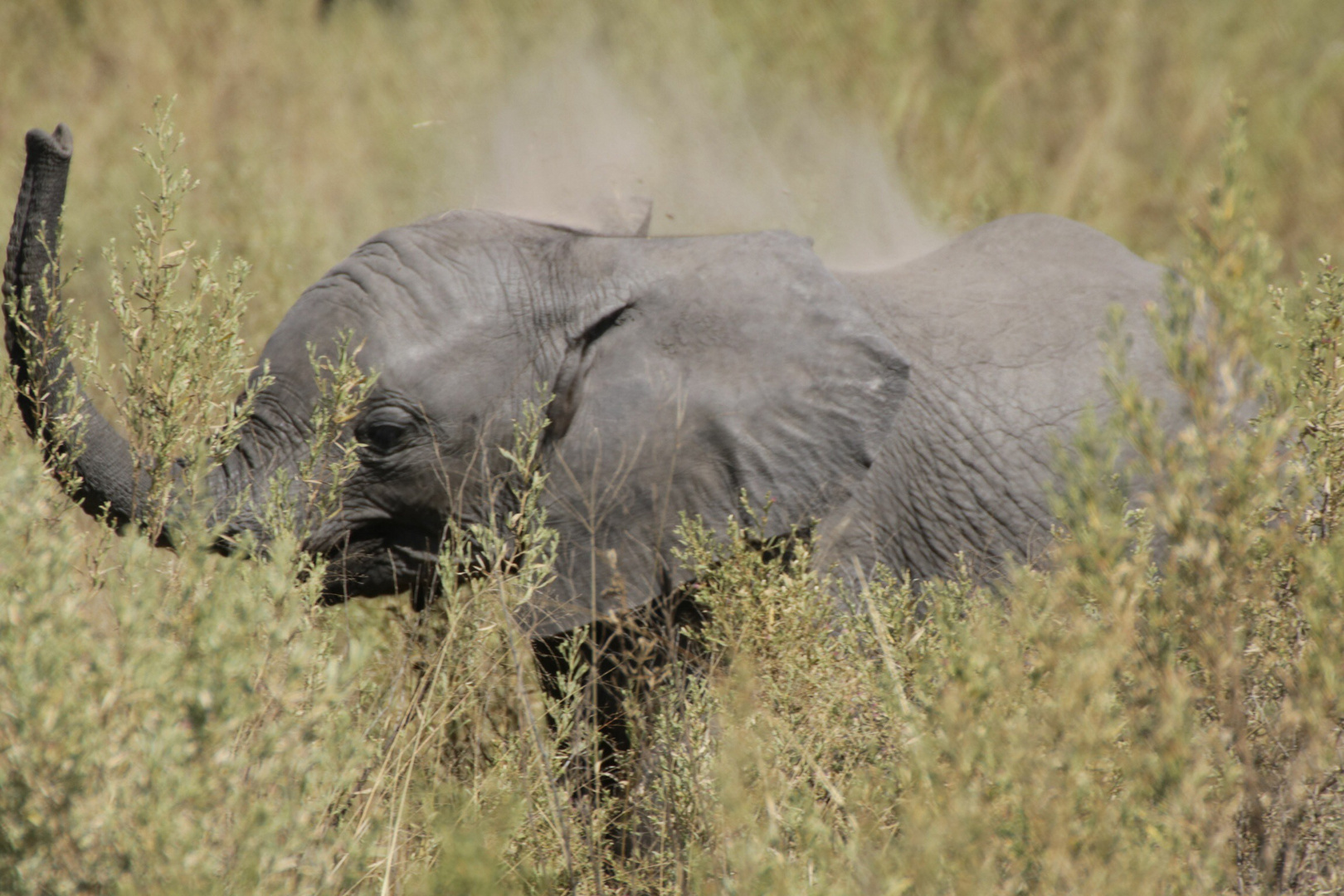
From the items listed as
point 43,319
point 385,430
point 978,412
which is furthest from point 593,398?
point 43,319

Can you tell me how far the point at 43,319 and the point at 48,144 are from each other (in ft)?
1.42

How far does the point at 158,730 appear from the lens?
2.16 metres

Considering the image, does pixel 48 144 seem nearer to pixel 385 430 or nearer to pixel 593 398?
pixel 385 430

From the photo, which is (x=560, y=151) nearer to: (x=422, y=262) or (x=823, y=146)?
(x=422, y=262)

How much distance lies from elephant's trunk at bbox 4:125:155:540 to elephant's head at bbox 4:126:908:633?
0.45 meters

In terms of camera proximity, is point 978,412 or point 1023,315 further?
point 1023,315

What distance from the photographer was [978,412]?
4035 millimetres

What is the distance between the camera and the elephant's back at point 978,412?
397cm

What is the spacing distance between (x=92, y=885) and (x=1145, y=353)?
3.42m

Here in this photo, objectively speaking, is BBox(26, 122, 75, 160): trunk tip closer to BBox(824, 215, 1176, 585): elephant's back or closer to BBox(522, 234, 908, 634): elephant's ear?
BBox(522, 234, 908, 634): elephant's ear

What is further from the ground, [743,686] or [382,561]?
[743,686]

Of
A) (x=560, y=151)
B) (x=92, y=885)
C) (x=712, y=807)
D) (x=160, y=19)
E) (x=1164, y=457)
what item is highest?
(x=160, y=19)

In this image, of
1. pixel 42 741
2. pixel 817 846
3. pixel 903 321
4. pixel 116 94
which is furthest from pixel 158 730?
pixel 116 94

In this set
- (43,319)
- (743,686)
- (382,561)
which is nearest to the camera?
(743,686)
